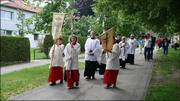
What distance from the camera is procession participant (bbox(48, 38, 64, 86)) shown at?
Answer: 32.3ft

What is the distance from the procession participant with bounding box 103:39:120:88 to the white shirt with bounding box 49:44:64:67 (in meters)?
1.88

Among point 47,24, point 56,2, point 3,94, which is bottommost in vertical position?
point 3,94

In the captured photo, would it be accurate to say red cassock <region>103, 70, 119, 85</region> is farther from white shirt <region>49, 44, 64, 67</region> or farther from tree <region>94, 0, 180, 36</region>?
tree <region>94, 0, 180, 36</region>

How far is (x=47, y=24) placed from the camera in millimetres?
14883

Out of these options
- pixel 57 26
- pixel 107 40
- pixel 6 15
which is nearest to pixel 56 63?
pixel 57 26

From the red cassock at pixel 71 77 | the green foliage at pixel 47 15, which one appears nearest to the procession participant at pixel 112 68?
the red cassock at pixel 71 77

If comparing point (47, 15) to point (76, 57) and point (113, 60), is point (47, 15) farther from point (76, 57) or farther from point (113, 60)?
point (113, 60)

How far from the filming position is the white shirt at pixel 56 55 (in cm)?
997

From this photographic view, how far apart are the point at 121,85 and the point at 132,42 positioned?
8253 millimetres

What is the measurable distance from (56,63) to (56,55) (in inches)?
12.2

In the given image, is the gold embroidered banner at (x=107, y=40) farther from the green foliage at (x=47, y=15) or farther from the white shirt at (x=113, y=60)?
the green foliage at (x=47, y=15)

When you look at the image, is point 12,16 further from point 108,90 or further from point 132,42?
point 108,90

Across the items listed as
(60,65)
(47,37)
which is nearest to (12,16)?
(47,37)

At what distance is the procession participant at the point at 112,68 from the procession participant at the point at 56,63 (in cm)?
185
